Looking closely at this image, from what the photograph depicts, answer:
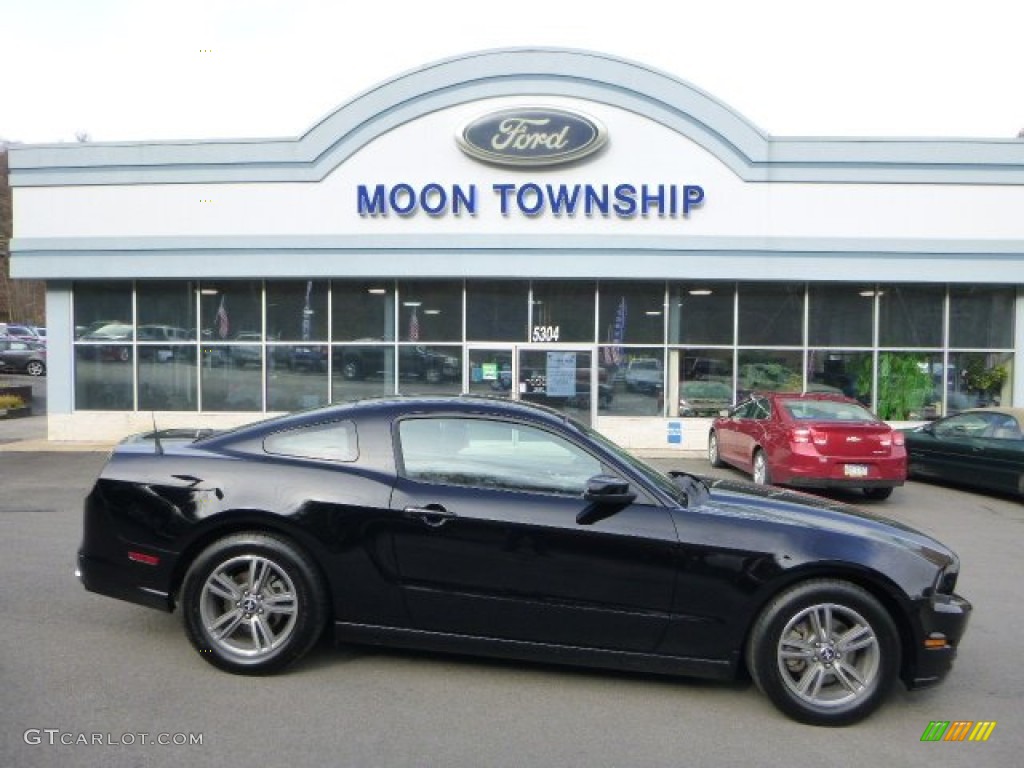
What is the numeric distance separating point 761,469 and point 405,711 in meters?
8.54

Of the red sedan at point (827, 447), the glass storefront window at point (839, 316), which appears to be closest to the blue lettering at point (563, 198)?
the glass storefront window at point (839, 316)

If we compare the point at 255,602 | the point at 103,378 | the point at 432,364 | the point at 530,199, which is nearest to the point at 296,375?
the point at 432,364

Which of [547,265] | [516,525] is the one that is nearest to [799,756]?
[516,525]

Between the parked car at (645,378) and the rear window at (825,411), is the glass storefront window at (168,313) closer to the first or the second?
the parked car at (645,378)

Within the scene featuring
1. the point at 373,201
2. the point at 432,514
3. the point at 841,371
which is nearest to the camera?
the point at 432,514

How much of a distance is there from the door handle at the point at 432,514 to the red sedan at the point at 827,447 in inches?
294

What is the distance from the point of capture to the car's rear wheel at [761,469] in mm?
11477

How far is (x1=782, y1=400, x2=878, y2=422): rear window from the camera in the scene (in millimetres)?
11344

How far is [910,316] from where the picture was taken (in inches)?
642

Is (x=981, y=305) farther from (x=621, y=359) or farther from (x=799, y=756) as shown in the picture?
(x=799, y=756)

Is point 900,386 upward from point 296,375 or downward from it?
downward

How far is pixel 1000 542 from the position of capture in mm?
8773

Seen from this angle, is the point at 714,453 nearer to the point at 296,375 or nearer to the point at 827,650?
the point at 296,375

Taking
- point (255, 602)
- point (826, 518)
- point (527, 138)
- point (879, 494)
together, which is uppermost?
point (527, 138)
